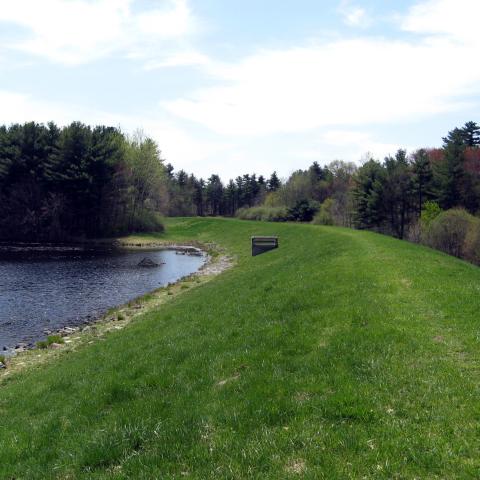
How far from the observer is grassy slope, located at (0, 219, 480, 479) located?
764 centimetres

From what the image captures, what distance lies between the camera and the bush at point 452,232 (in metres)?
57.5

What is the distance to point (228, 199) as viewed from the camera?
175625 mm

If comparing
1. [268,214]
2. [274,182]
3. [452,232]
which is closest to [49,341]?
[452,232]

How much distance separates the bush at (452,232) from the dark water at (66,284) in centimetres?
3076

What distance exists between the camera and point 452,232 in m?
58.3

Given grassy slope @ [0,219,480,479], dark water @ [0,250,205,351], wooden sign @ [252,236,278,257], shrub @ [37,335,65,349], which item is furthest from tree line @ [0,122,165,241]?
grassy slope @ [0,219,480,479]

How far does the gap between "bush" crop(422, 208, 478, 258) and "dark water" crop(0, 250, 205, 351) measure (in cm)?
3076

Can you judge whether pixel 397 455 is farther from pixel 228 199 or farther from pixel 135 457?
pixel 228 199

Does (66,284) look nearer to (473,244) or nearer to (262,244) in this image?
(262,244)

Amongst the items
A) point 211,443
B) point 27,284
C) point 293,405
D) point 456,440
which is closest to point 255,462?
point 211,443

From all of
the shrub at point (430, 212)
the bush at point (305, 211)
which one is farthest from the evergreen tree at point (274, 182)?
Result: the shrub at point (430, 212)

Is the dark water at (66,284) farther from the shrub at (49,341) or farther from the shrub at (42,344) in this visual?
the shrub at (42,344)

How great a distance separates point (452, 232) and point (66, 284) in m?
45.7

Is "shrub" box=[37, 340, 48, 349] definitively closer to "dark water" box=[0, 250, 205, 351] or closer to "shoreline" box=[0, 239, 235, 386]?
"shoreline" box=[0, 239, 235, 386]
